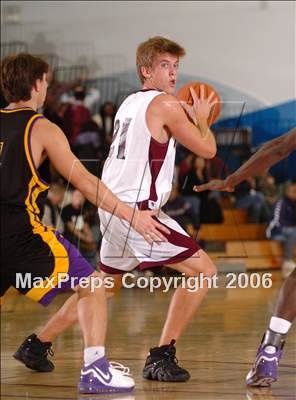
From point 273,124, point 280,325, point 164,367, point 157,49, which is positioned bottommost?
point 273,124

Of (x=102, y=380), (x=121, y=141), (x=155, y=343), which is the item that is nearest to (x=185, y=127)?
(x=121, y=141)

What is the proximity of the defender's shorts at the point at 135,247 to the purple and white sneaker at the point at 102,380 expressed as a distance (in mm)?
526

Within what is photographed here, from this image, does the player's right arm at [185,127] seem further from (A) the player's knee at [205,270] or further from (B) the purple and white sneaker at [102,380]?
(B) the purple and white sneaker at [102,380]

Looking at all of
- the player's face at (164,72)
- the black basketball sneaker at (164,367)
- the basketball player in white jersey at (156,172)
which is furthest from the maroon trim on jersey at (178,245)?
the player's face at (164,72)

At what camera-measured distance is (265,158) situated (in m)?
4.39

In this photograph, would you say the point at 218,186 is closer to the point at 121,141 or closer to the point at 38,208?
the point at 121,141

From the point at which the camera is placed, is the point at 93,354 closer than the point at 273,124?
Yes

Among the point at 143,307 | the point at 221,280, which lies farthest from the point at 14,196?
the point at 143,307

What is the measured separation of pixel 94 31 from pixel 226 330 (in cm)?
538

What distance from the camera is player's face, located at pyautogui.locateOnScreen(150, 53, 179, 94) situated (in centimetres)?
446

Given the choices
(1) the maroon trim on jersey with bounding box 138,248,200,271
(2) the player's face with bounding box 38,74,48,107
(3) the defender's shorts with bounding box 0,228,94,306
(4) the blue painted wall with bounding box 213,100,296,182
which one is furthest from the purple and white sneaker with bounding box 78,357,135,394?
(4) the blue painted wall with bounding box 213,100,296,182

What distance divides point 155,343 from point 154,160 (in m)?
1.84

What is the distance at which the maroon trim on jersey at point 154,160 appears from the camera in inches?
175

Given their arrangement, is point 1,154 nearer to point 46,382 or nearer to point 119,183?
point 119,183
